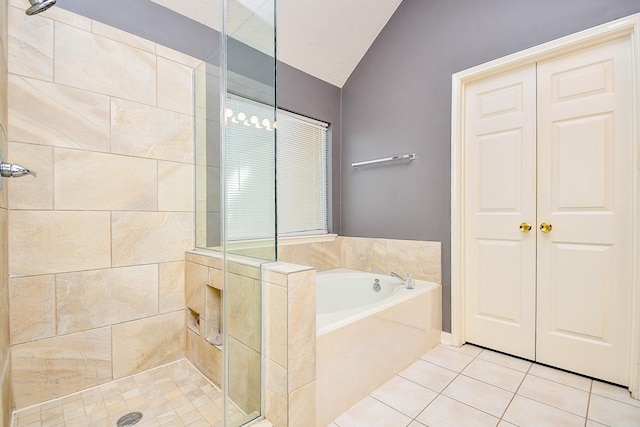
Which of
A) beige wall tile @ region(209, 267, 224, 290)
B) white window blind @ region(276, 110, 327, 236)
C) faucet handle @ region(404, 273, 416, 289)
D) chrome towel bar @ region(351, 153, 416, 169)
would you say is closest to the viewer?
beige wall tile @ region(209, 267, 224, 290)

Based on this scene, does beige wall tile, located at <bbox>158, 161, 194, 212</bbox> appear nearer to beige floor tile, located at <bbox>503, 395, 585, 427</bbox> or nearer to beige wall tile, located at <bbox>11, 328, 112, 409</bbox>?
beige wall tile, located at <bbox>11, 328, 112, 409</bbox>

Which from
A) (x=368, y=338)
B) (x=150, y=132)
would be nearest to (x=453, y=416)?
(x=368, y=338)

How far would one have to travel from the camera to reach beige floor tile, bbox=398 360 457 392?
1.68 metres

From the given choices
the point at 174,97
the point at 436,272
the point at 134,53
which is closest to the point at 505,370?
the point at 436,272

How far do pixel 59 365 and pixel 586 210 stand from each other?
3.03 metres

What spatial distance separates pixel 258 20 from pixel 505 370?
242cm

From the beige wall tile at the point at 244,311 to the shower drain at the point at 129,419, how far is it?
2.03 ft

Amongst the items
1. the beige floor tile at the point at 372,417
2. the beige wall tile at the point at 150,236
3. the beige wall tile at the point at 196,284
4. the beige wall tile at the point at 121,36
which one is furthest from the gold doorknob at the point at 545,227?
the beige wall tile at the point at 121,36

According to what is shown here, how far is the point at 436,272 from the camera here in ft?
7.46

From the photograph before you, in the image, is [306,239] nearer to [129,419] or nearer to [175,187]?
[175,187]

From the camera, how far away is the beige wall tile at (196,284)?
180cm

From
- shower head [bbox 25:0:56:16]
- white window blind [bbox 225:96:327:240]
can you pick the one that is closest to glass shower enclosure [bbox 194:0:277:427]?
white window blind [bbox 225:96:327:240]

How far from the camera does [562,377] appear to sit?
1739 millimetres

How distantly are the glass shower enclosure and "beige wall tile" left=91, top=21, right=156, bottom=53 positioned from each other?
31.4 inches
